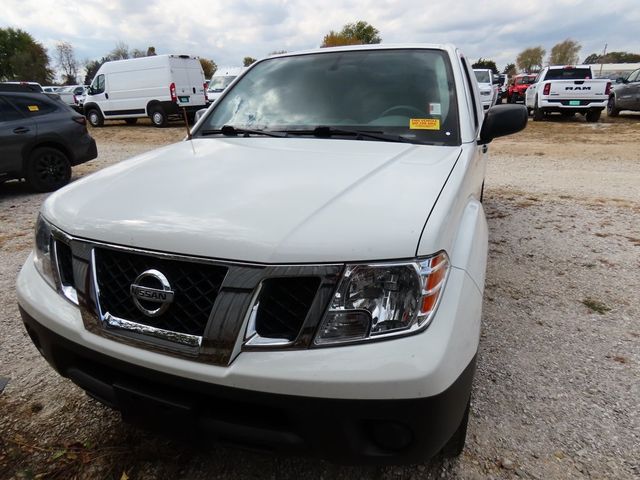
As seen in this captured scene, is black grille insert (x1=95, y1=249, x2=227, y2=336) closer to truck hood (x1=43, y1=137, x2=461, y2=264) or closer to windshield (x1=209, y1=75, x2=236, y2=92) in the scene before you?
truck hood (x1=43, y1=137, x2=461, y2=264)

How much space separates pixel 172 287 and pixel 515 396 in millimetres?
1774

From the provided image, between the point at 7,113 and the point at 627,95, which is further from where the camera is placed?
the point at 627,95

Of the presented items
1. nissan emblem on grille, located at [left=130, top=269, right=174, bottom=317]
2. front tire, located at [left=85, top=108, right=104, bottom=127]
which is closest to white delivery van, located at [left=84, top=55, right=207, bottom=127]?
front tire, located at [left=85, top=108, right=104, bottom=127]

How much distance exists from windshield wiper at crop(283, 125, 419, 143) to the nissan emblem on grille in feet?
4.33

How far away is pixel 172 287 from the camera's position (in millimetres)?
1384

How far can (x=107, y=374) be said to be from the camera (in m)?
1.56

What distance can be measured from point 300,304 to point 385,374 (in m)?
0.32

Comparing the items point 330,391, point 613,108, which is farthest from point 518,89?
point 330,391

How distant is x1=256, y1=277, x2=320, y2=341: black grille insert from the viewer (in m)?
1.30

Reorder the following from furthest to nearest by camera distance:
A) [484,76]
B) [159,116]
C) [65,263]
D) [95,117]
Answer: [95,117] → [159,116] → [484,76] → [65,263]

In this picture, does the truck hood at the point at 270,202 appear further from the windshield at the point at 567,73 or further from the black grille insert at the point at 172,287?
the windshield at the point at 567,73

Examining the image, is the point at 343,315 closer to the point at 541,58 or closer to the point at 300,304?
the point at 300,304

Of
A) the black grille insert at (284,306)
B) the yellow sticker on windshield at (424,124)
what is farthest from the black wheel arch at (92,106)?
the black grille insert at (284,306)

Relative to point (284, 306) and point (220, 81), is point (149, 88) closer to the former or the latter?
point (220, 81)
